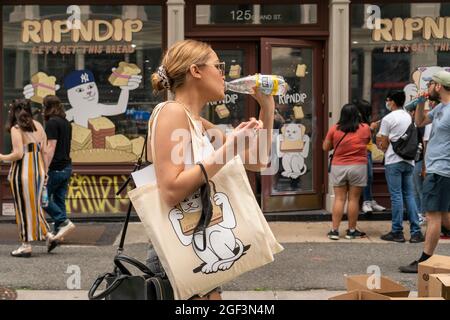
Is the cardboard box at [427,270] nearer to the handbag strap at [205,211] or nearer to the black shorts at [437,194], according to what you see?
the black shorts at [437,194]

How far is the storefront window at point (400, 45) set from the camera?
9828 millimetres

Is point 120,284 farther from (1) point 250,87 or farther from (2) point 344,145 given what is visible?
(2) point 344,145

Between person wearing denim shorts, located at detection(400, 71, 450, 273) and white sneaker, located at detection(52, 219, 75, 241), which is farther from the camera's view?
white sneaker, located at detection(52, 219, 75, 241)

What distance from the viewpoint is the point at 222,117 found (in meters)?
10.0

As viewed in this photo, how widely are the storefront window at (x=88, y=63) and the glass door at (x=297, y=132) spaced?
1.87 meters

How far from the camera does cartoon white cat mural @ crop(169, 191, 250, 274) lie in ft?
9.48

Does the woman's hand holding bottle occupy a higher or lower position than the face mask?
lower

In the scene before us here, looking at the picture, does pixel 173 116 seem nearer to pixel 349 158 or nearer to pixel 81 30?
pixel 349 158

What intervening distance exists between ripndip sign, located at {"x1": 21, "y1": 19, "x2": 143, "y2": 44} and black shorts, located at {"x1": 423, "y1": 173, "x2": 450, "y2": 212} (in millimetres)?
5185

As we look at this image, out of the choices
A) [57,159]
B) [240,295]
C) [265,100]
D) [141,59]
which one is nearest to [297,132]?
[141,59]

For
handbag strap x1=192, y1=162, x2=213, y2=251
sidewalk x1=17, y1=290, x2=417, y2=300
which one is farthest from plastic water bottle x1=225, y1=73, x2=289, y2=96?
sidewalk x1=17, y1=290, x2=417, y2=300

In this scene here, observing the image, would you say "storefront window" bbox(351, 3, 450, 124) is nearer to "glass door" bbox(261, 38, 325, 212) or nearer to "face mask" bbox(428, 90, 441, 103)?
"glass door" bbox(261, 38, 325, 212)

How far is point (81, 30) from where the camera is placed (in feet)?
32.2
